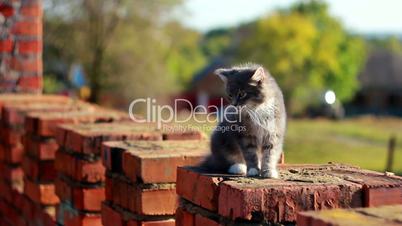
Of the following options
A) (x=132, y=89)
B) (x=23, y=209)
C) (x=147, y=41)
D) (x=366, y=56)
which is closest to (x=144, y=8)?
(x=147, y=41)

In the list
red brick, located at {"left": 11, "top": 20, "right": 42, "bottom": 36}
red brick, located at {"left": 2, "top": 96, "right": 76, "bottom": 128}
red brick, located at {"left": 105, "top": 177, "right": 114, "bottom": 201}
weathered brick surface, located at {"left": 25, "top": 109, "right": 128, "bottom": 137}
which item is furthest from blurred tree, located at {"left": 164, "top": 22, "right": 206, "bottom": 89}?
red brick, located at {"left": 105, "top": 177, "right": 114, "bottom": 201}

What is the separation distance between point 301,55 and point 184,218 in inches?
2142

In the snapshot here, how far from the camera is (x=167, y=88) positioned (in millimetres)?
35094

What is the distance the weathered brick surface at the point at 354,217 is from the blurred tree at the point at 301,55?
1975 inches

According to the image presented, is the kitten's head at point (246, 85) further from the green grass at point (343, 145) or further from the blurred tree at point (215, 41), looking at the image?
the blurred tree at point (215, 41)

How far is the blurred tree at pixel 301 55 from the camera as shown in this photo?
54.9 metres

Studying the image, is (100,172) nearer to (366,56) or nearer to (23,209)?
(23,209)

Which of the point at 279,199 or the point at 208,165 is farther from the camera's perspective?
the point at 208,165

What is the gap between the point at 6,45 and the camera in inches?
231

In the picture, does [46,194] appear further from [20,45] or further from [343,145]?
[343,145]

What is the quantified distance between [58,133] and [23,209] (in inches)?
39.0

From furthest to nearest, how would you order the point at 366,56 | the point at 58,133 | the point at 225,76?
the point at 366,56
the point at 58,133
the point at 225,76

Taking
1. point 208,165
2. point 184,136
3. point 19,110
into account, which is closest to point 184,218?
point 208,165

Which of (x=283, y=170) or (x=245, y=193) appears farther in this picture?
(x=283, y=170)
